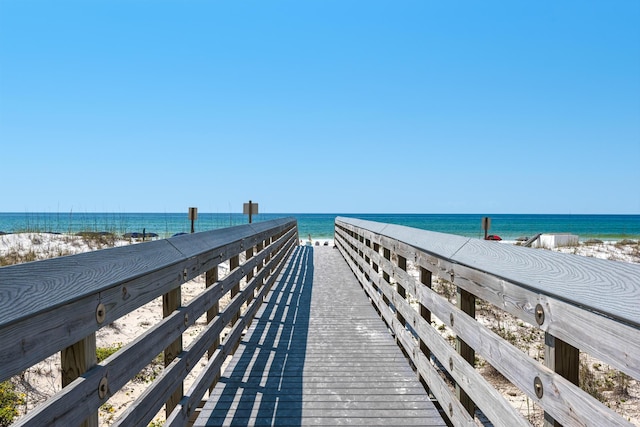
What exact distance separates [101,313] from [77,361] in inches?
8.0

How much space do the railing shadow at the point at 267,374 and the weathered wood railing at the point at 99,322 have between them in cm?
34

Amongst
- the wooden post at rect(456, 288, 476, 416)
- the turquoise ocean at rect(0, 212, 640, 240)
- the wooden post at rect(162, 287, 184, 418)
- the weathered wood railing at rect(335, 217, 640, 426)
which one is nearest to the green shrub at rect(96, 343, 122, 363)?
the wooden post at rect(162, 287, 184, 418)

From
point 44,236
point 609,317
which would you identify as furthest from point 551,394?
point 44,236

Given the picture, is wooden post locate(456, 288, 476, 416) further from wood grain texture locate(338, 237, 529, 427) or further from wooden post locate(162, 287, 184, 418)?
wooden post locate(162, 287, 184, 418)

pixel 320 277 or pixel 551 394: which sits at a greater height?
pixel 551 394

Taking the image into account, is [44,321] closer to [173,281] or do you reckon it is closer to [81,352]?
[81,352]

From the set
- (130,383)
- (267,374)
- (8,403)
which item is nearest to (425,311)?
(267,374)

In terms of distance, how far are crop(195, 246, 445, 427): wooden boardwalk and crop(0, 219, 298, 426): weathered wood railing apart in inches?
18.3

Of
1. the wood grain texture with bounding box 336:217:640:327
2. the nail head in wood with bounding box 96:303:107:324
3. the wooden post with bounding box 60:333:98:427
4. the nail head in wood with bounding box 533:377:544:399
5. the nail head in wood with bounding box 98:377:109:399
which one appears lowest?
the nail head in wood with bounding box 98:377:109:399

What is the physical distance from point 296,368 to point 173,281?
2.12 meters

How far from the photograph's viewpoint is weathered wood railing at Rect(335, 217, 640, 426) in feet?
4.55

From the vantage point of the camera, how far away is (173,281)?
284cm

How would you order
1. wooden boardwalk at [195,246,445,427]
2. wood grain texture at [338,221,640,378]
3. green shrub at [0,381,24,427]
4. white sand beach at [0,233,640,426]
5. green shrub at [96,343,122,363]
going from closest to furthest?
1. wood grain texture at [338,221,640,378]
2. wooden boardwalk at [195,246,445,427]
3. green shrub at [0,381,24,427]
4. white sand beach at [0,233,640,426]
5. green shrub at [96,343,122,363]

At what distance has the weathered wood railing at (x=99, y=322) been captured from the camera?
140 cm
